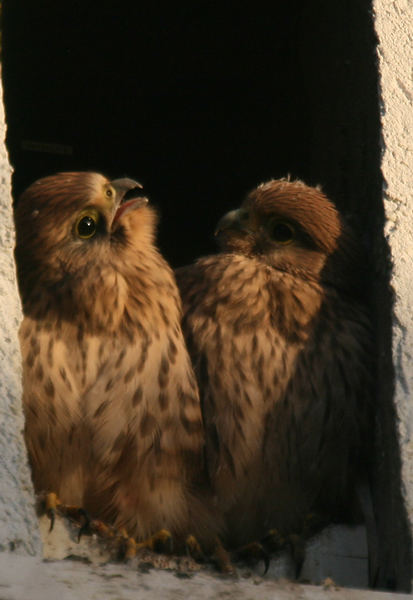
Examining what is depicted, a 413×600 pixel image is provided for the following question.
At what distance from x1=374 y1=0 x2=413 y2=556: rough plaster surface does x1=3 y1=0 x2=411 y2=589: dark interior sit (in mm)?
828

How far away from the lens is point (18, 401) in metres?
2.51

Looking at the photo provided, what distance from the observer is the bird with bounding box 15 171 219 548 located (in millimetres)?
2971

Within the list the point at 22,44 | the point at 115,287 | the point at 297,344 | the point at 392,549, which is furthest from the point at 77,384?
the point at 22,44

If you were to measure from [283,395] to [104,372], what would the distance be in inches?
20.0

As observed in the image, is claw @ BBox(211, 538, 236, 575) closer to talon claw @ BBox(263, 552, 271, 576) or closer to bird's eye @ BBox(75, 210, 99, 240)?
talon claw @ BBox(263, 552, 271, 576)

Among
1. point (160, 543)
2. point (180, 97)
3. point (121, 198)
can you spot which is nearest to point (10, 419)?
point (160, 543)

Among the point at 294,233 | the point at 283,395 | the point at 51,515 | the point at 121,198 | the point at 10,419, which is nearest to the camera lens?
the point at 10,419

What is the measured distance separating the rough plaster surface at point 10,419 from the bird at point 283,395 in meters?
0.77

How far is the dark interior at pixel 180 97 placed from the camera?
4.87 m

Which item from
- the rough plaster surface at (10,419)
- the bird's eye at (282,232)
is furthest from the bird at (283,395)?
the rough plaster surface at (10,419)

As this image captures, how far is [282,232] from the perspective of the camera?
3.61 m

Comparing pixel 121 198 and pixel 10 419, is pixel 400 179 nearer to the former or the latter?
pixel 121 198

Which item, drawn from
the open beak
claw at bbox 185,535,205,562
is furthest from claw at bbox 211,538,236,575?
the open beak

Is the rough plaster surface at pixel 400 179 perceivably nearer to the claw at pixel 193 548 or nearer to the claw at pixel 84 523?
the claw at pixel 193 548
